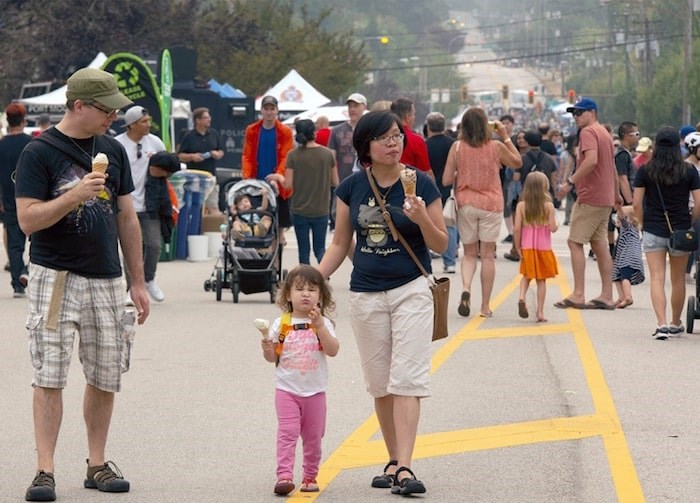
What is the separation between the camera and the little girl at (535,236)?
51.5 ft

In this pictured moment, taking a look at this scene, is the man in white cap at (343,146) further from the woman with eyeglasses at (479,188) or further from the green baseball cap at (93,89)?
the green baseball cap at (93,89)

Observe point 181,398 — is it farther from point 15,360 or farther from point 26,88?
point 26,88

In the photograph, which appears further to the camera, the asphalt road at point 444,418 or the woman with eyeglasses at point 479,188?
the woman with eyeglasses at point 479,188

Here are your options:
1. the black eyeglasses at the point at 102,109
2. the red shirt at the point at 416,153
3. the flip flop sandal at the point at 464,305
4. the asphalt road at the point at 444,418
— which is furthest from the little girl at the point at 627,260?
the black eyeglasses at the point at 102,109

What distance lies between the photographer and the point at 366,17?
7603 inches

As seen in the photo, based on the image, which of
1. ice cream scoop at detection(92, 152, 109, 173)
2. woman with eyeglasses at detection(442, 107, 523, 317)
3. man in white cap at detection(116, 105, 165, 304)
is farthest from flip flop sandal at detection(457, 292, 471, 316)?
ice cream scoop at detection(92, 152, 109, 173)

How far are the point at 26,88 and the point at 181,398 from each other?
42.9m

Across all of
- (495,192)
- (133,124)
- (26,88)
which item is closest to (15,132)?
(133,124)

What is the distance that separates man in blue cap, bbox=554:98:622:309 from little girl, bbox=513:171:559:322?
0.23 m

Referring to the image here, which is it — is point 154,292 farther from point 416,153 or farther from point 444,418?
point 444,418

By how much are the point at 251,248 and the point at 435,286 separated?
8749 millimetres

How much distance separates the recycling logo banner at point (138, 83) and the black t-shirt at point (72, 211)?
19.1 m

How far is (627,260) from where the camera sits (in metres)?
16.6

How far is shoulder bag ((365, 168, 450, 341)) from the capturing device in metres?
7.96
